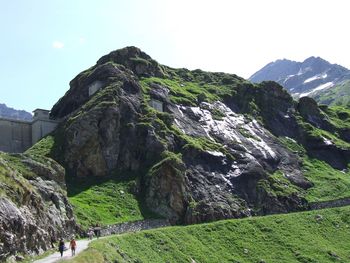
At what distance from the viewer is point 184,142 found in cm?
12912

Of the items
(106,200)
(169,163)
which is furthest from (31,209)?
(169,163)

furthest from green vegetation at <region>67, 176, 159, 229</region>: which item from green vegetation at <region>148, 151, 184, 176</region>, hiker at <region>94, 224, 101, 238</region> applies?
green vegetation at <region>148, 151, 184, 176</region>

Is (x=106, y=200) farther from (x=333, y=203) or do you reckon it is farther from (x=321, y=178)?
(x=321, y=178)

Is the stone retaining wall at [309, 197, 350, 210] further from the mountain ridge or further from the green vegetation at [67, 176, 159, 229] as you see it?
the green vegetation at [67, 176, 159, 229]

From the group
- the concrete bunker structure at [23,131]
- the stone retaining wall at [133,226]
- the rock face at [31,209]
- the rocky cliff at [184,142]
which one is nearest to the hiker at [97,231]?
the stone retaining wall at [133,226]

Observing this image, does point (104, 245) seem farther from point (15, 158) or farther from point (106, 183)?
point (106, 183)

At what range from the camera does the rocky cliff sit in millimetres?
113125

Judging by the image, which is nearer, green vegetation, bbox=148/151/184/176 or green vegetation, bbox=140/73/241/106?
green vegetation, bbox=148/151/184/176

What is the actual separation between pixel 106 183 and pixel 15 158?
37423 millimetres

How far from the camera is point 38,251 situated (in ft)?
178

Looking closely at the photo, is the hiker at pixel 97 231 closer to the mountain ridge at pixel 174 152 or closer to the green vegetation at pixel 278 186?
the mountain ridge at pixel 174 152

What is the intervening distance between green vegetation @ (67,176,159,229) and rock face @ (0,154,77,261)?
36.8ft

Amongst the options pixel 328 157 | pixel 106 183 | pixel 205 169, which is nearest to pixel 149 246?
pixel 106 183

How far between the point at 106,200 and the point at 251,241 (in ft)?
93.1
